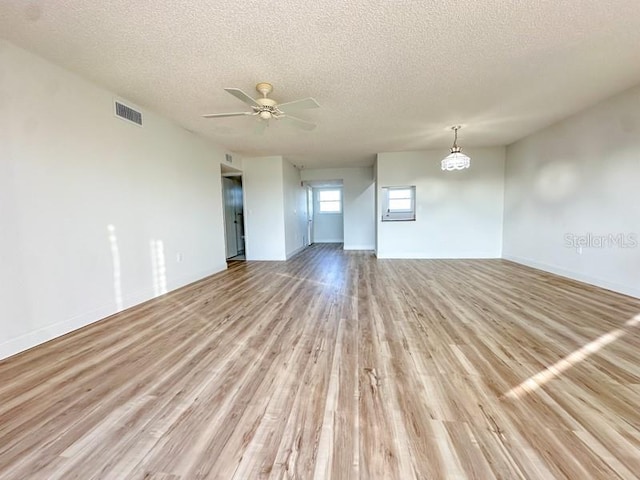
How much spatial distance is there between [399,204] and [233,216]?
454 centimetres

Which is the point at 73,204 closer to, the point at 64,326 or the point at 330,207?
the point at 64,326

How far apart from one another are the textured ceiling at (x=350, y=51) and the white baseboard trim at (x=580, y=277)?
2.45 metres

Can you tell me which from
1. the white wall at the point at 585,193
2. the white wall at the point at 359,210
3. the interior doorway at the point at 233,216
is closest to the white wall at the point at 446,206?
the white wall at the point at 585,193

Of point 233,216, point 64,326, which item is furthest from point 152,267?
point 233,216

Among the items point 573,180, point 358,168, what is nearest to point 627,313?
point 573,180

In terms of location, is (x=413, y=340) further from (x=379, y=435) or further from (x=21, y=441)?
(x=21, y=441)

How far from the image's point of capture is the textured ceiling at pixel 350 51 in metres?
1.95

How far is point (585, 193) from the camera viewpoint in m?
4.05

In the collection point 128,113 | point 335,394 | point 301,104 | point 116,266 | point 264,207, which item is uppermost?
point 128,113

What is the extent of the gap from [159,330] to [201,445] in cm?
174

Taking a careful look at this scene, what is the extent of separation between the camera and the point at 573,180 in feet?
14.0

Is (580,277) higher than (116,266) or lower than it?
lower

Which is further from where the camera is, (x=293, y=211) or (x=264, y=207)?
(x=293, y=211)

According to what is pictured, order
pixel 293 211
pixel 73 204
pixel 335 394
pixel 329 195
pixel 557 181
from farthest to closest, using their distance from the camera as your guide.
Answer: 1. pixel 329 195
2. pixel 293 211
3. pixel 557 181
4. pixel 73 204
5. pixel 335 394
